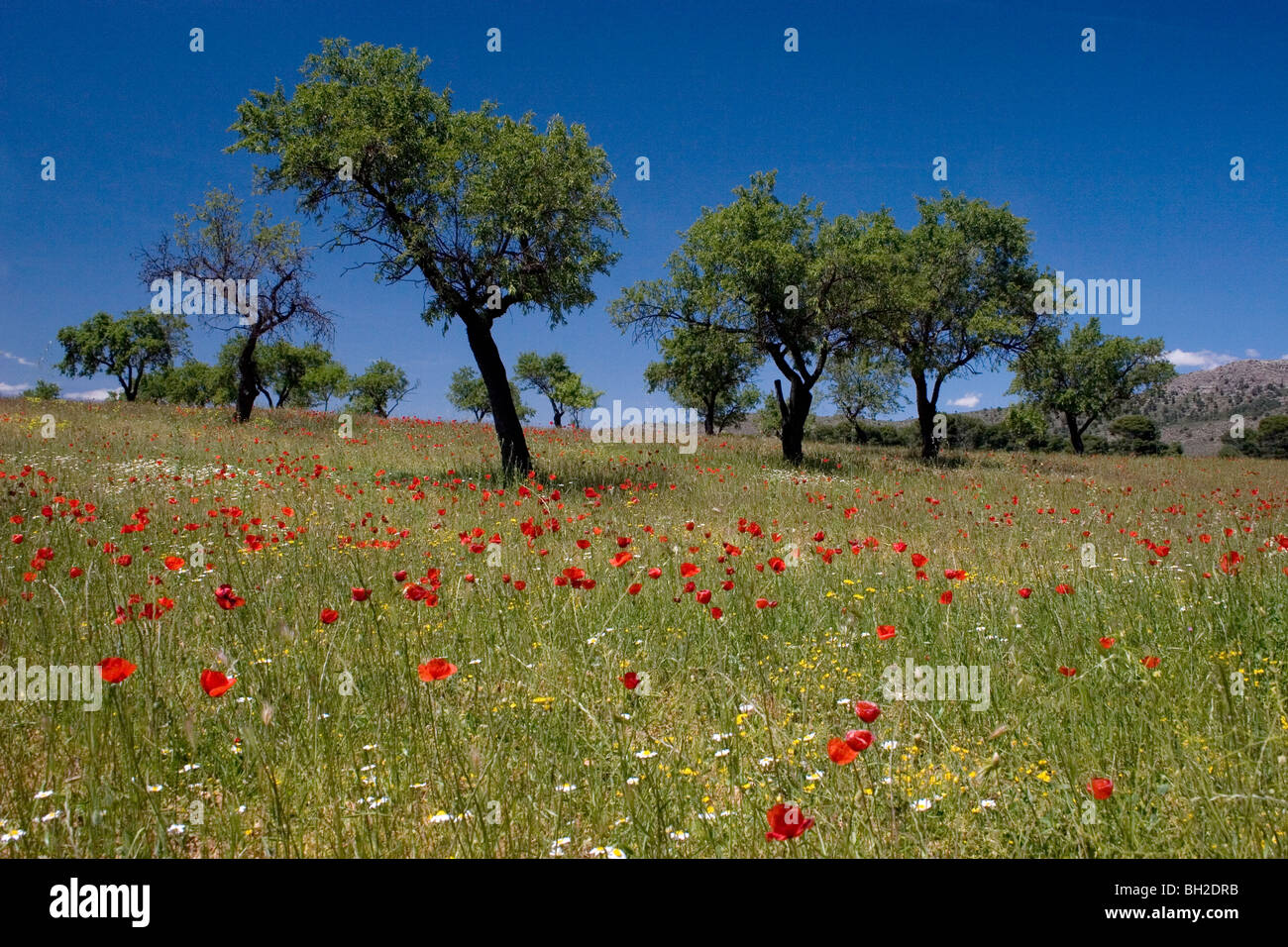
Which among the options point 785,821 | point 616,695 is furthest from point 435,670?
point 616,695

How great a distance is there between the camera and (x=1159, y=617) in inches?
189

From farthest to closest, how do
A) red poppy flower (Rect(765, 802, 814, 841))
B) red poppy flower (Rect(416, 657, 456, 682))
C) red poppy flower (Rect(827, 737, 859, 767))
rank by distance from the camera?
red poppy flower (Rect(416, 657, 456, 682))
red poppy flower (Rect(827, 737, 859, 767))
red poppy flower (Rect(765, 802, 814, 841))

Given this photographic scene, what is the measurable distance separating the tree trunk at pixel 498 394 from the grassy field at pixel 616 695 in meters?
5.84

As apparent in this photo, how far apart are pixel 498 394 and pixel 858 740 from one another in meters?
14.1

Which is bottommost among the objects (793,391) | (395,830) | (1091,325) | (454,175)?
(395,830)

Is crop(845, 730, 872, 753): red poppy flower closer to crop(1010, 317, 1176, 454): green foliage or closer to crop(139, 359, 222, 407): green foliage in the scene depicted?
crop(1010, 317, 1176, 454): green foliage

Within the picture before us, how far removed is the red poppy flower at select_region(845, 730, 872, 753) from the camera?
1.60 meters

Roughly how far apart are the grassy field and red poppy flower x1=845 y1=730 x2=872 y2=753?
38 mm

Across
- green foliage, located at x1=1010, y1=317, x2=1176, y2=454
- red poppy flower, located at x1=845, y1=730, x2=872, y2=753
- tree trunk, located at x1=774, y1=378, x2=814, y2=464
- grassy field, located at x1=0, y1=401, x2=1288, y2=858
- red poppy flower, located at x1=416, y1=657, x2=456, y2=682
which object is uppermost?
green foliage, located at x1=1010, y1=317, x2=1176, y2=454

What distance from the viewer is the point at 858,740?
161 cm

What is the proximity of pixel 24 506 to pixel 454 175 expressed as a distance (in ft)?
32.0

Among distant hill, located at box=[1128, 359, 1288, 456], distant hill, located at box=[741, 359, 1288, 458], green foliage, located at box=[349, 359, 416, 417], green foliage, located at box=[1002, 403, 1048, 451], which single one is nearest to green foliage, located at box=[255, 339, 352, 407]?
green foliage, located at box=[349, 359, 416, 417]
